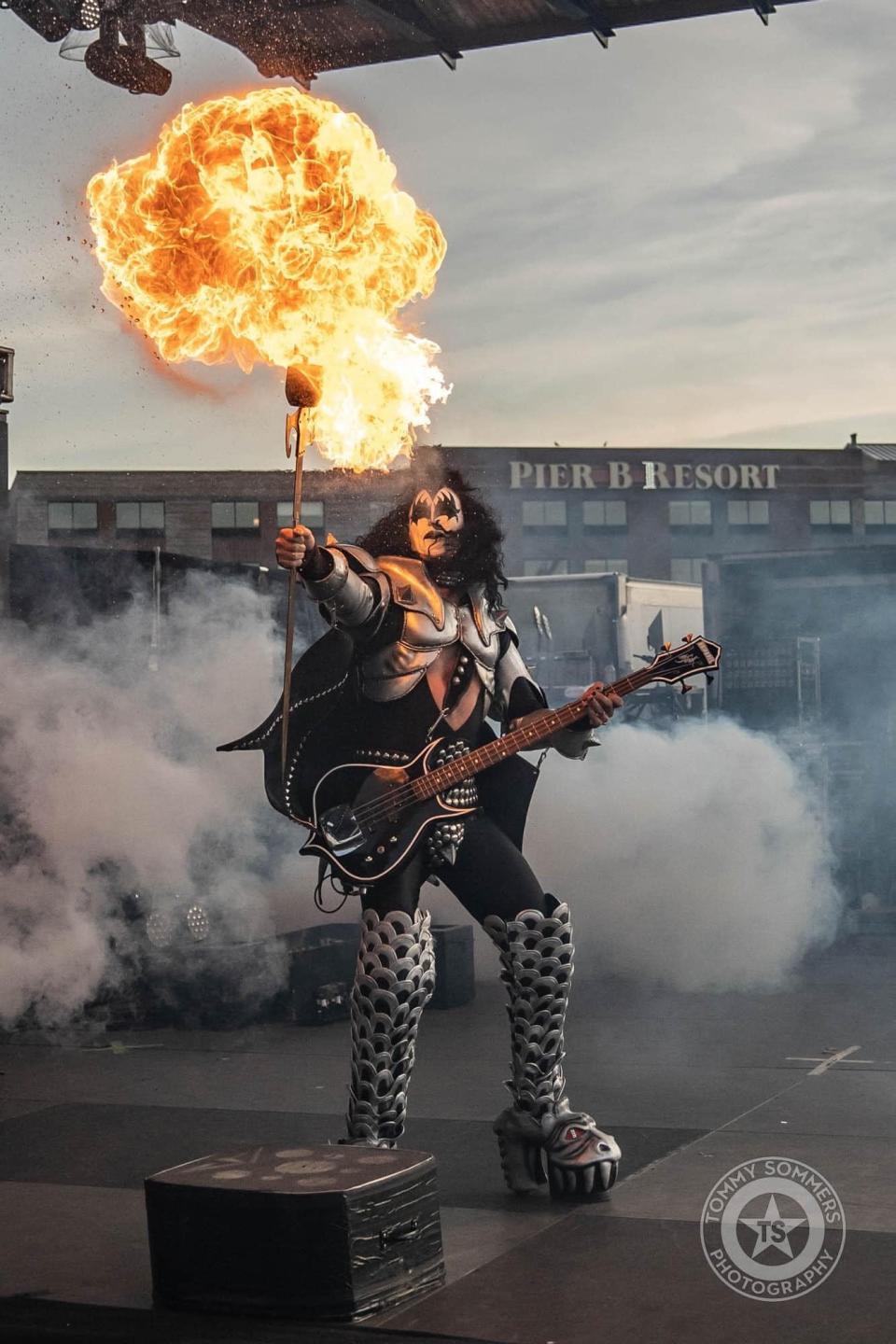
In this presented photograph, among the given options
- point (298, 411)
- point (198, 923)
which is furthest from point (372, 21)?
point (198, 923)

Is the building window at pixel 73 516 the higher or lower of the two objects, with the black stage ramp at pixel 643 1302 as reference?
higher

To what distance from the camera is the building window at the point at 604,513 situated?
5378cm

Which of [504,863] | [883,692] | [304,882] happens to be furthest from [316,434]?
[883,692]

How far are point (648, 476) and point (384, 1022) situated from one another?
165 feet

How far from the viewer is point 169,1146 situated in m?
5.84

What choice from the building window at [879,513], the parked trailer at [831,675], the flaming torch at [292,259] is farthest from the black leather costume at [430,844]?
the building window at [879,513]

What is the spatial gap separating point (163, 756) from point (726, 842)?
323 centimetres

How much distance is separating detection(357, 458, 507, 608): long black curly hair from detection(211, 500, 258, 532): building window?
4775cm

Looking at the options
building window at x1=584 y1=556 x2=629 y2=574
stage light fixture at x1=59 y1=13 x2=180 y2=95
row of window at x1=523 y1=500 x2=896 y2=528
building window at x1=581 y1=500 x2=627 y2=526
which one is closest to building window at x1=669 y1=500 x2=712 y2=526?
row of window at x1=523 y1=500 x2=896 y2=528

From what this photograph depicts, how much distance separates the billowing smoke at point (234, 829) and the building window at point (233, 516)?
138 feet

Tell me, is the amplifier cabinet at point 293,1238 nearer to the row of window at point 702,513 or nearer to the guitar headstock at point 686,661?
the guitar headstock at point 686,661

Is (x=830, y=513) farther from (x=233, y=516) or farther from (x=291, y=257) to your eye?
(x=291, y=257)

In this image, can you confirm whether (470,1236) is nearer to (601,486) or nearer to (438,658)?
(438,658)

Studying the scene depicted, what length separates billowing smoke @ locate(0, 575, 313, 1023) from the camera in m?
7.95
